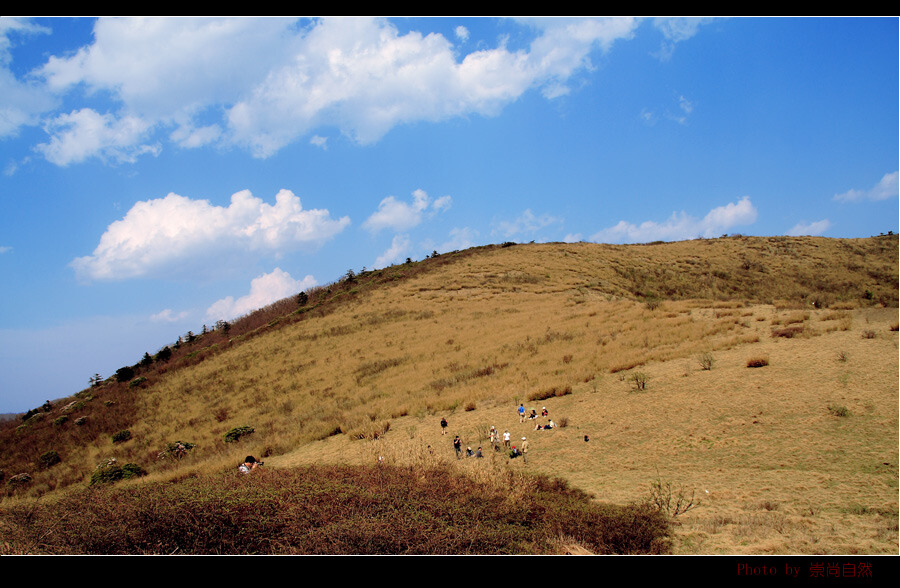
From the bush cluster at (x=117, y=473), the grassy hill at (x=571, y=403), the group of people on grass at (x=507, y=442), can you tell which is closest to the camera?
the grassy hill at (x=571, y=403)

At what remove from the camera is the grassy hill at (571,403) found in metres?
7.74

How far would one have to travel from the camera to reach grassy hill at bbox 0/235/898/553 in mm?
7738

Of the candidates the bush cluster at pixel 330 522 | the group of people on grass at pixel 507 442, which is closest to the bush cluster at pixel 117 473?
the bush cluster at pixel 330 522

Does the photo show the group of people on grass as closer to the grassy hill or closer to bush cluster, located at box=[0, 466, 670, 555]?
the grassy hill

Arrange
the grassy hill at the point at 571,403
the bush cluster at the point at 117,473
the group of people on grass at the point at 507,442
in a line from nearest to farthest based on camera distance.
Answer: the grassy hill at the point at 571,403 < the group of people on grass at the point at 507,442 < the bush cluster at the point at 117,473

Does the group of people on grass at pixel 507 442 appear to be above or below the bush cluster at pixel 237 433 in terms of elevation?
below

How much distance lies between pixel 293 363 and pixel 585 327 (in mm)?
19284

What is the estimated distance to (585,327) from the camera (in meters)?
24.0

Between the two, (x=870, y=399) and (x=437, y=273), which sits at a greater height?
(x=437, y=273)

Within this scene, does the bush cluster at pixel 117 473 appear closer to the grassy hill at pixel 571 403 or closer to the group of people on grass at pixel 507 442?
the grassy hill at pixel 571 403

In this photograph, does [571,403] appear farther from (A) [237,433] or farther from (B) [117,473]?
(B) [117,473]

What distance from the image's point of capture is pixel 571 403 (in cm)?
1461
